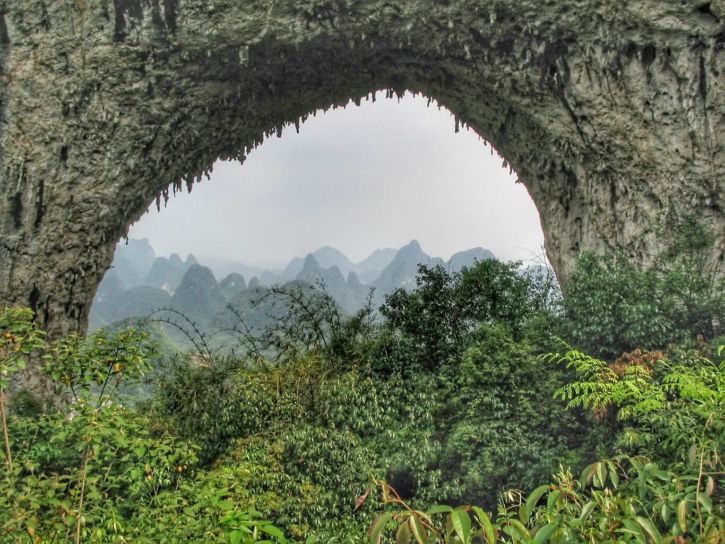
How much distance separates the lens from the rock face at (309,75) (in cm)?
839

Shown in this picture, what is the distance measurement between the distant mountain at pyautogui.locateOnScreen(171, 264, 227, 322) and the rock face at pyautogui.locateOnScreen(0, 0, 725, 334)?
295 feet

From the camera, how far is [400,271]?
140875 millimetres

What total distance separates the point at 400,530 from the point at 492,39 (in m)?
9.97

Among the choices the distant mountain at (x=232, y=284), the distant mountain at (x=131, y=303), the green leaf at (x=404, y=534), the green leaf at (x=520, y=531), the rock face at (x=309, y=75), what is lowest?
the distant mountain at (x=131, y=303)

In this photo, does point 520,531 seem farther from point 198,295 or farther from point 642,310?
point 198,295

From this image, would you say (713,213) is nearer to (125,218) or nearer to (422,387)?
(422,387)

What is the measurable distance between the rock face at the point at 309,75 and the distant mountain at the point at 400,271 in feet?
369

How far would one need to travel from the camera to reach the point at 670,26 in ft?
26.6

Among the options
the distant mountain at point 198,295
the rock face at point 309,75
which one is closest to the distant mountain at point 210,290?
the distant mountain at point 198,295

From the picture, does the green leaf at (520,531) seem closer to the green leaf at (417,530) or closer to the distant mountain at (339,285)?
the green leaf at (417,530)

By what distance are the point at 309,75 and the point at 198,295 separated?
97346 mm

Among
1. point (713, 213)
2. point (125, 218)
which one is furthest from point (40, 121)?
point (713, 213)

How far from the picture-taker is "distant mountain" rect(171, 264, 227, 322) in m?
97.6

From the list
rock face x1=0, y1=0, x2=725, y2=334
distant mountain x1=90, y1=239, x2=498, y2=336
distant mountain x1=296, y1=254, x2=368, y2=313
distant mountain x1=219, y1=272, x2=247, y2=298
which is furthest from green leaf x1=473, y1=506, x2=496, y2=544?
distant mountain x1=219, y1=272, x2=247, y2=298
